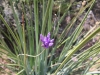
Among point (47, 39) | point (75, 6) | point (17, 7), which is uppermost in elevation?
point (47, 39)

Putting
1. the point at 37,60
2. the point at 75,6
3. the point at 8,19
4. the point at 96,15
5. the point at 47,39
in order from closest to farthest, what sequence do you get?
the point at 47,39
the point at 37,60
the point at 8,19
the point at 75,6
the point at 96,15

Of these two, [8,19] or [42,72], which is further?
[8,19]

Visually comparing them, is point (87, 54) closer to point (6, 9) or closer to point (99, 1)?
A: point (6, 9)

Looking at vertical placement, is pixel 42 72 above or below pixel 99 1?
above

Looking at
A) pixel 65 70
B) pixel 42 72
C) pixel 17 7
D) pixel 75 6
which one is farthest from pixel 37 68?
pixel 75 6

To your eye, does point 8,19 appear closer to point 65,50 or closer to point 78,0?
point 65,50

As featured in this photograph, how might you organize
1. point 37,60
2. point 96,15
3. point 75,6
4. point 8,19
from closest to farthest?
point 37,60 < point 8,19 < point 75,6 < point 96,15

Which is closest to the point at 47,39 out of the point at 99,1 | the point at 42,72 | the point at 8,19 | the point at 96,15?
the point at 42,72

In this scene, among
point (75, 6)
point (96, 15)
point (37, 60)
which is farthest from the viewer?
point (96, 15)

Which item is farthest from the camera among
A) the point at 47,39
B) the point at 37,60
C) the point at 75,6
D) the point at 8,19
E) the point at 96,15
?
the point at 96,15
